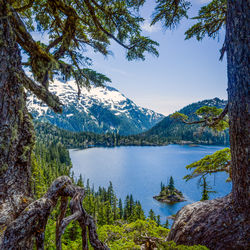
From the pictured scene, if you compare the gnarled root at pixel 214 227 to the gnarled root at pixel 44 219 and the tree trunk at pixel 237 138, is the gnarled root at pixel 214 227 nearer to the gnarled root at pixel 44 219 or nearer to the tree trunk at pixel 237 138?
the tree trunk at pixel 237 138

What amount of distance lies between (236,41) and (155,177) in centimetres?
5744

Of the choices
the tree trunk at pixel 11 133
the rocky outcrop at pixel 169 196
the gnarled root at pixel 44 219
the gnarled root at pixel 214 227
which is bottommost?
the rocky outcrop at pixel 169 196

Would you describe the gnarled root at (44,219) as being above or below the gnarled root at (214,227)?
above

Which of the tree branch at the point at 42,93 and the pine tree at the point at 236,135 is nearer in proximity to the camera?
the tree branch at the point at 42,93

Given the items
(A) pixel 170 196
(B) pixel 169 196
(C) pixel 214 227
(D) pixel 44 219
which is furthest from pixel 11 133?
(A) pixel 170 196

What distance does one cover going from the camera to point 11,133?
210 cm

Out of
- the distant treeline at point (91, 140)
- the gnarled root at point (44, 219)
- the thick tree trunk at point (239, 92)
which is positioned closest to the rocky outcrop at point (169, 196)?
the thick tree trunk at point (239, 92)

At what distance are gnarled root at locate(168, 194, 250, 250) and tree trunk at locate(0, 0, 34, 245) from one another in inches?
142

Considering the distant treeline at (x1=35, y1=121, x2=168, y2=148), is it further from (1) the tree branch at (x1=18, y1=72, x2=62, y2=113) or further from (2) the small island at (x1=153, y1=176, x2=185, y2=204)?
(1) the tree branch at (x1=18, y1=72, x2=62, y2=113)

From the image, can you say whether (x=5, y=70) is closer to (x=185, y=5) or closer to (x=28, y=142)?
(x=28, y=142)

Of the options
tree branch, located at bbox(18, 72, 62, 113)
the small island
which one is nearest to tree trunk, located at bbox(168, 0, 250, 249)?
tree branch, located at bbox(18, 72, 62, 113)

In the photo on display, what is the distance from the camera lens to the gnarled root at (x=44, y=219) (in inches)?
67.6

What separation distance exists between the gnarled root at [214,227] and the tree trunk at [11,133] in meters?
3.61

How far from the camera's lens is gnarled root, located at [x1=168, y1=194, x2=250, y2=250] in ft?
10.0
